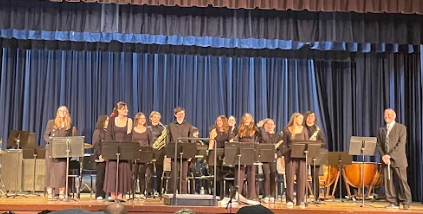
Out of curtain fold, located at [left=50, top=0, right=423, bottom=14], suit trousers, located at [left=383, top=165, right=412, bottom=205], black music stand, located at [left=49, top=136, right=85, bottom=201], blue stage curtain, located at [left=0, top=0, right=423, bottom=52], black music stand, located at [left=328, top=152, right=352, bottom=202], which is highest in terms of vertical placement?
curtain fold, located at [left=50, top=0, right=423, bottom=14]

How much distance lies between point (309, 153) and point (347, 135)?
4924 millimetres

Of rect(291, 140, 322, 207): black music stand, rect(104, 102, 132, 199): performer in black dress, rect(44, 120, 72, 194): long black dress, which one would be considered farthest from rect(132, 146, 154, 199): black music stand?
rect(291, 140, 322, 207): black music stand

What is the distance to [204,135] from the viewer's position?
50.7 ft

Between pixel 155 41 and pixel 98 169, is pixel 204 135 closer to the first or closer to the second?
pixel 155 41

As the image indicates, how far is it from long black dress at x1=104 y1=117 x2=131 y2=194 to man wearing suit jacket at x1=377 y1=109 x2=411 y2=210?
13.9 feet

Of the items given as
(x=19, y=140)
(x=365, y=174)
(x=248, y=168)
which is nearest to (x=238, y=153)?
(x=248, y=168)

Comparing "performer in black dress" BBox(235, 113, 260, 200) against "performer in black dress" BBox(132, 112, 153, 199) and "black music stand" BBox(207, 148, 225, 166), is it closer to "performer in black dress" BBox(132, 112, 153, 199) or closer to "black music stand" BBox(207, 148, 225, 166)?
"black music stand" BBox(207, 148, 225, 166)

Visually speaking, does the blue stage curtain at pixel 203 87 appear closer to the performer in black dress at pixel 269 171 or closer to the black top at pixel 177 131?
the performer in black dress at pixel 269 171

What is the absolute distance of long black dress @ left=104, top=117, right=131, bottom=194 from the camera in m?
10.4

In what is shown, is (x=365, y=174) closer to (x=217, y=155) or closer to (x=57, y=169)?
(x=217, y=155)

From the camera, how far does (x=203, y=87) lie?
1568cm

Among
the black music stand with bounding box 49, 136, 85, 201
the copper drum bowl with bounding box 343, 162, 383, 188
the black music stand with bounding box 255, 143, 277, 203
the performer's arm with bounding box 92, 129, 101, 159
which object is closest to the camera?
the black music stand with bounding box 49, 136, 85, 201

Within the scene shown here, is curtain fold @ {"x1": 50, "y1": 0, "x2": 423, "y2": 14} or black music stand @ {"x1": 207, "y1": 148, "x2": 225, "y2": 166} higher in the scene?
curtain fold @ {"x1": 50, "y1": 0, "x2": 423, "y2": 14}

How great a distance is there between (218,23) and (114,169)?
12.4 ft
